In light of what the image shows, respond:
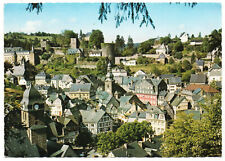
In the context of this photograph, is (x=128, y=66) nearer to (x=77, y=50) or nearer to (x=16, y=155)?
(x=77, y=50)

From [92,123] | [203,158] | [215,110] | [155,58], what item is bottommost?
[92,123]

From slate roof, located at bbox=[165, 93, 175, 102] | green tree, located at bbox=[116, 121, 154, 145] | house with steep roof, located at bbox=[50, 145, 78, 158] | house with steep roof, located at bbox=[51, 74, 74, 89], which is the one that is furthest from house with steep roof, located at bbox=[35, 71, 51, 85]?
house with steep roof, located at bbox=[50, 145, 78, 158]

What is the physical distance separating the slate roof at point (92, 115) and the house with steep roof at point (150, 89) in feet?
21.3

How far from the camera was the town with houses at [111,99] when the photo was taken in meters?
5.55

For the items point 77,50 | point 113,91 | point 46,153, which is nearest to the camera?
point 46,153

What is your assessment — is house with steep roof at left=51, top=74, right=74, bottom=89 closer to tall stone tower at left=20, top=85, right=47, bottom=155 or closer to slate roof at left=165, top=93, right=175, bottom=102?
slate roof at left=165, top=93, right=175, bottom=102

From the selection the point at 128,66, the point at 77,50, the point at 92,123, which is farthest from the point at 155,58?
the point at 92,123

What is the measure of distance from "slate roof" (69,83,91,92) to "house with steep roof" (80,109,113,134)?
655cm

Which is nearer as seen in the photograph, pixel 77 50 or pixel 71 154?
pixel 71 154

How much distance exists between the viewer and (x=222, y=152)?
17.2 feet

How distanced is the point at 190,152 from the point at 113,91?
13.9 meters

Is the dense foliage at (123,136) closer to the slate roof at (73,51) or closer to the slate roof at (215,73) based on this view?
the slate roof at (215,73)

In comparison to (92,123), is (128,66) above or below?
above

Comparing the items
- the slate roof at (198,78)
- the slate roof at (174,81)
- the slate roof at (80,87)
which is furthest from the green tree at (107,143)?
the slate roof at (174,81)
